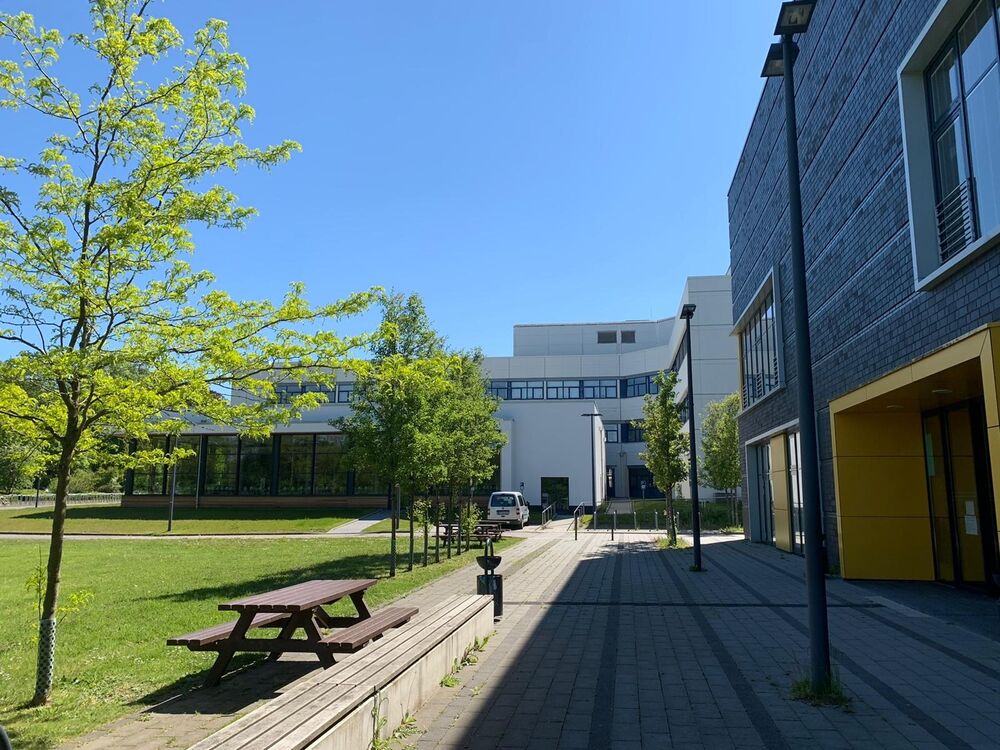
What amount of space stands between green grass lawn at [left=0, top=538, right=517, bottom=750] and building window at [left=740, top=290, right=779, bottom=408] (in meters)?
9.88

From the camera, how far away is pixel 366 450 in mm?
15188

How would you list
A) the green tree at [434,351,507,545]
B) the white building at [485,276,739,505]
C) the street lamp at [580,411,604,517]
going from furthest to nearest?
the white building at [485,276,739,505]
the street lamp at [580,411,604,517]
the green tree at [434,351,507,545]

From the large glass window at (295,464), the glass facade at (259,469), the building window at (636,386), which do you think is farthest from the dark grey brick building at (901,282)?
the building window at (636,386)

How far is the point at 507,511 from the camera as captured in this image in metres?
33.5

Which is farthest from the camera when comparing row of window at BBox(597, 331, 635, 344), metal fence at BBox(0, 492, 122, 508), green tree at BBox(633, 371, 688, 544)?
row of window at BBox(597, 331, 635, 344)

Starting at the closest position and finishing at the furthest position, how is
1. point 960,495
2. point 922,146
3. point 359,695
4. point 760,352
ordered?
point 359,695 → point 922,146 → point 960,495 → point 760,352

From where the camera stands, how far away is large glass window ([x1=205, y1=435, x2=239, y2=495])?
46500 millimetres

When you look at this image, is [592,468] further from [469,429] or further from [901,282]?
[901,282]

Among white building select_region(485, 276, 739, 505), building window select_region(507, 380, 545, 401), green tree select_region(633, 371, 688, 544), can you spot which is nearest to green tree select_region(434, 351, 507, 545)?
green tree select_region(633, 371, 688, 544)

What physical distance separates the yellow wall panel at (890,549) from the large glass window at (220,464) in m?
40.8

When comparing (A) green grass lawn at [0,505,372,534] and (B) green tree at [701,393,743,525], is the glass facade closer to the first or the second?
(A) green grass lawn at [0,505,372,534]

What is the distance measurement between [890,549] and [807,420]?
28.0ft

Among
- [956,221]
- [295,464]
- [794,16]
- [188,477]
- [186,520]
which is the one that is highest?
[794,16]

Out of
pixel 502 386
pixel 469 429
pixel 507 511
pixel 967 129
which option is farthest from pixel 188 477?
pixel 967 129
